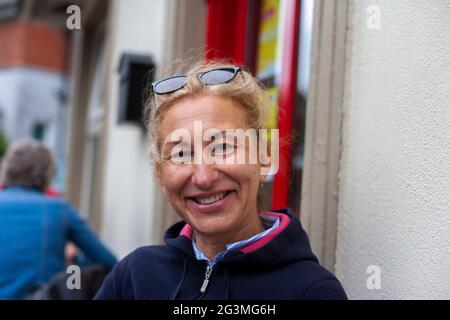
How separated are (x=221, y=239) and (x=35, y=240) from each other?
1810mm

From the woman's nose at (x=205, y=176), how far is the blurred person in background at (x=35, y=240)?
5.51 ft

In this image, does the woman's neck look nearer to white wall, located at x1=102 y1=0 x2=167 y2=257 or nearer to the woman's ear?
the woman's ear

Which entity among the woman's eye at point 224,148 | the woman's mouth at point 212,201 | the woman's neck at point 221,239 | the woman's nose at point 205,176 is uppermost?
the woman's eye at point 224,148

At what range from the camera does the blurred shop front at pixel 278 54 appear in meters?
2.28

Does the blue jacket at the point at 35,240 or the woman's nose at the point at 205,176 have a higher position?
the woman's nose at the point at 205,176

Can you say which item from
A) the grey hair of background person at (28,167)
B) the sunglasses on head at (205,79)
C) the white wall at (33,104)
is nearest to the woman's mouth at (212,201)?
the sunglasses on head at (205,79)

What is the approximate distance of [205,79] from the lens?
1416 mm

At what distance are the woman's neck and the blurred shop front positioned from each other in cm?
34

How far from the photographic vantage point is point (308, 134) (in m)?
1.81

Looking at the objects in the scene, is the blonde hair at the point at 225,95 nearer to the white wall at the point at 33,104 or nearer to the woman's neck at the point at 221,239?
the woman's neck at the point at 221,239

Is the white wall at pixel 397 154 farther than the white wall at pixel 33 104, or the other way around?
the white wall at pixel 33 104
